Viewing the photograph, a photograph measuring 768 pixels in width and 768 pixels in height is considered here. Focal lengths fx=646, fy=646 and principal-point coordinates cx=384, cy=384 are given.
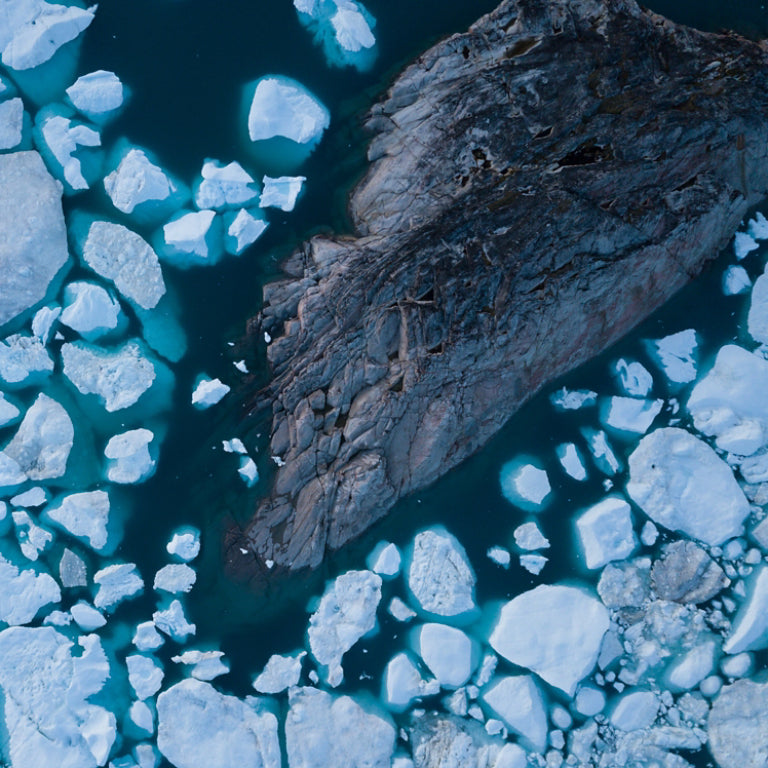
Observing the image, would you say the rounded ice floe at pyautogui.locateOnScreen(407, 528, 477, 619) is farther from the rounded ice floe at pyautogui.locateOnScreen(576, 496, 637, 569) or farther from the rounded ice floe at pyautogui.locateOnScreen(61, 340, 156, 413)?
the rounded ice floe at pyautogui.locateOnScreen(61, 340, 156, 413)

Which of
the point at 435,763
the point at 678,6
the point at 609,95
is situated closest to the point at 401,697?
the point at 435,763

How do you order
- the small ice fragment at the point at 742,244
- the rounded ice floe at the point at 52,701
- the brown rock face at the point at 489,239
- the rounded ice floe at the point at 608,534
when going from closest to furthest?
the brown rock face at the point at 489,239 < the rounded ice floe at the point at 52,701 < the rounded ice floe at the point at 608,534 < the small ice fragment at the point at 742,244

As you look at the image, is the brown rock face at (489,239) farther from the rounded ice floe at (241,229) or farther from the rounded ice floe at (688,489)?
the rounded ice floe at (688,489)

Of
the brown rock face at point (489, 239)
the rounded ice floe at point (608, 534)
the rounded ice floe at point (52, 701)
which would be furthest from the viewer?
the rounded ice floe at point (608, 534)

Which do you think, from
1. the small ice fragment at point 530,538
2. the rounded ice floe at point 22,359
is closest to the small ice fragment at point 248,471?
the rounded ice floe at point 22,359

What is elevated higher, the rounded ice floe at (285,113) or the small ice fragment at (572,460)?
the rounded ice floe at (285,113)

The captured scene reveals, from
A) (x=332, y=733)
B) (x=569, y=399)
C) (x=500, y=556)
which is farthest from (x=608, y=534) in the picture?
(x=332, y=733)

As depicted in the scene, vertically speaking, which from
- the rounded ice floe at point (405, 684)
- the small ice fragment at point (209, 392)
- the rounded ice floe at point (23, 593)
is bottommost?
the rounded ice floe at point (405, 684)
